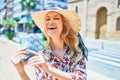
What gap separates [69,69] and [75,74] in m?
0.06

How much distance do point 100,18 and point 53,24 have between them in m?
15.1

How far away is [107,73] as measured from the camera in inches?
170

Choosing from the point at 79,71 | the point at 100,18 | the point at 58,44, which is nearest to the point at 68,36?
the point at 58,44

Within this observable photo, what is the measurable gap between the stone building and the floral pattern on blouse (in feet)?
41.3

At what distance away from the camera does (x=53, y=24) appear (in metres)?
0.92

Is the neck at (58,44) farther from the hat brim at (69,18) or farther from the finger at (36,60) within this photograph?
the finger at (36,60)

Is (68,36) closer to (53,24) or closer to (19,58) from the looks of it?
(53,24)

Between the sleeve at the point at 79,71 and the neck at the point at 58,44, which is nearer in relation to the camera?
the sleeve at the point at 79,71

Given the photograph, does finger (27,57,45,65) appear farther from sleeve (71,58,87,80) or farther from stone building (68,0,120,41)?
stone building (68,0,120,41)

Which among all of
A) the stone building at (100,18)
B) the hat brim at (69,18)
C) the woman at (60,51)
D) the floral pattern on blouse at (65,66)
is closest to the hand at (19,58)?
the woman at (60,51)

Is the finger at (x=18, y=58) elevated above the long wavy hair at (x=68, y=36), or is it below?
below

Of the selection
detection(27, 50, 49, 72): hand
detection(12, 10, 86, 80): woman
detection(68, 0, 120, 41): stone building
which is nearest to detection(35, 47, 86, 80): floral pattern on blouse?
detection(12, 10, 86, 80): woman

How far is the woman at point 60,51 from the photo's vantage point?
861mm

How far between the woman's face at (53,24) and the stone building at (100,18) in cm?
1259
